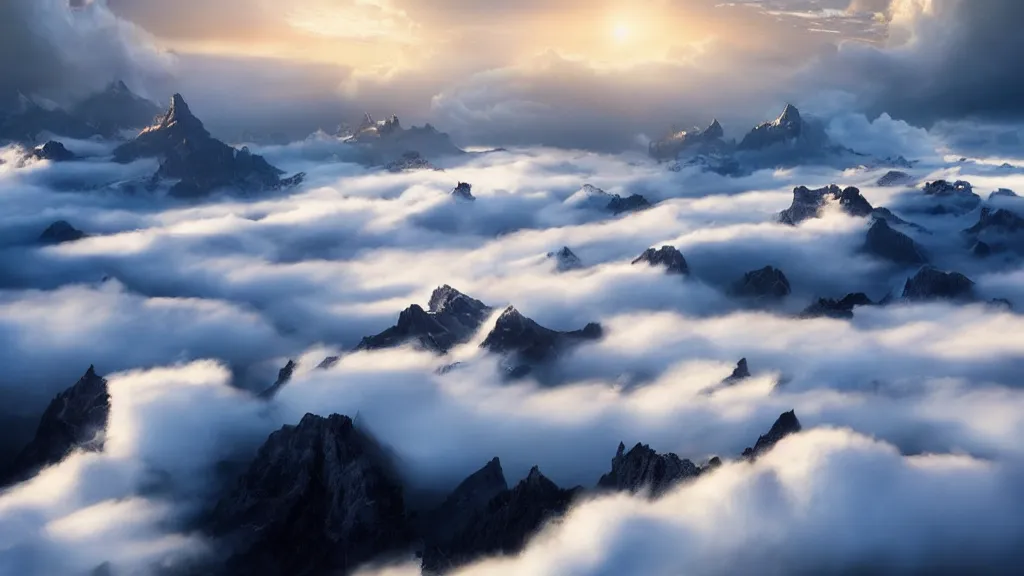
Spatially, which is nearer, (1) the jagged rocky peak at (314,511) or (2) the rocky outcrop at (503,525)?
(2) the rocky outcrop at (503,525)

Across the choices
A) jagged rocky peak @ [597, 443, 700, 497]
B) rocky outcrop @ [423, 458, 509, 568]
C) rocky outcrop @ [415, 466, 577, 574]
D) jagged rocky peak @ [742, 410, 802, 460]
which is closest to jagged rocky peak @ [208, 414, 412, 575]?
rocky outcrop @ [423, 458, 509, 568]

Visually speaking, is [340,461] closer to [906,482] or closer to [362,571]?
[362,571]

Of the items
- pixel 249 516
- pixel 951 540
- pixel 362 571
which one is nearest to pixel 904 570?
pixel 951 540

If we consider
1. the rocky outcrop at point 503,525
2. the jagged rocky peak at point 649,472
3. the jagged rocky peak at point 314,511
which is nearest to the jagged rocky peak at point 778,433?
the jagged rocky peak at point 649,472

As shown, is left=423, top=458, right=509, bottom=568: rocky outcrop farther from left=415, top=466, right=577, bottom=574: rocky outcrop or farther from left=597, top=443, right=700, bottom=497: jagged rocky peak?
left=597, top=443, right=700, bottom=497: jagged rocky peak

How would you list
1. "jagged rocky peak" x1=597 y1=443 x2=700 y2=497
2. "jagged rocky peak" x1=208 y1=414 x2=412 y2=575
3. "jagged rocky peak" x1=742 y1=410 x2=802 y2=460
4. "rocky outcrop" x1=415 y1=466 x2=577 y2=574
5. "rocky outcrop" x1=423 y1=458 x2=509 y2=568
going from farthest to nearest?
"jagged rocky peak" x1=742 y1=410 x2=802 y2=460
"rocky outcrop" x1=423 y1=458 x2=509 y2=568
"jagged rocky peak" x1=208 y1=414 x2=412 y2=575
"rocky outcrop" x1=415 y1=466 x2=577 y2=574
"jagged rocky peak" x1=597 y1=443 x2=700 y2=497

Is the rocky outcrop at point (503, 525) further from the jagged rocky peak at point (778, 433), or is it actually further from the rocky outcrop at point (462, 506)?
the jagged rocky peak at point (778, 433)
